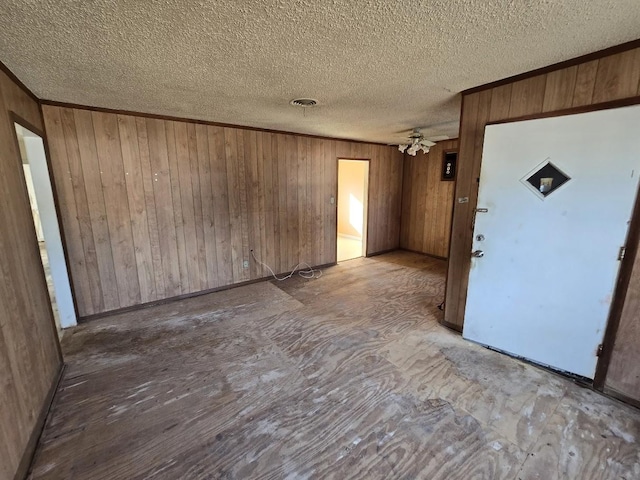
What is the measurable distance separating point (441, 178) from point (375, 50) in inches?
165

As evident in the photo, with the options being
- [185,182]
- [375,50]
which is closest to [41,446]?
[185,182]

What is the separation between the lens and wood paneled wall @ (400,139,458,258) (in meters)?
5.36

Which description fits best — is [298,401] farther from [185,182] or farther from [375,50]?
[185,182]

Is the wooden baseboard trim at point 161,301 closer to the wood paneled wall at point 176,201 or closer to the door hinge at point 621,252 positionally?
the wood paneled wall at point 176,201

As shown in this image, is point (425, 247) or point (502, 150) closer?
point (502, 150)

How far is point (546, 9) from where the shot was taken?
1.32 metres

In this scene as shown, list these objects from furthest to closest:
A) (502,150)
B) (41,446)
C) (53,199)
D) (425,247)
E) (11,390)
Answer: (425,247)
(53,199)
(502,150)
(41,446)
(11,390)

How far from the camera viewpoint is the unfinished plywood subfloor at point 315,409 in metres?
1.50

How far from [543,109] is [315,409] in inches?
104

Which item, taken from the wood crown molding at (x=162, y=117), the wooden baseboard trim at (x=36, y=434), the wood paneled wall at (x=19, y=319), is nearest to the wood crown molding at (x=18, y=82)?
the wood paneled wall at (x=19, y=319)

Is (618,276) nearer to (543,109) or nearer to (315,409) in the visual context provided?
(543,109)

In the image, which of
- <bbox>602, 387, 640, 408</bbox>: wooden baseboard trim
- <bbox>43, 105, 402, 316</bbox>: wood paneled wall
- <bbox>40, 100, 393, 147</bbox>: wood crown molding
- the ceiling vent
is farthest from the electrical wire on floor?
<bbox>602, 387, 640, 408</bbox>: wooden baseboard trim

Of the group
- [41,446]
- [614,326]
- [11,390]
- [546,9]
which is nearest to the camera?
[546,9]

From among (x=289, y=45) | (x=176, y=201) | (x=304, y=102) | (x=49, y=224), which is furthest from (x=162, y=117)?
(x=289, y=45)
